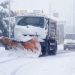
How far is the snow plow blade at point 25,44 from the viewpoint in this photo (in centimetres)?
1828

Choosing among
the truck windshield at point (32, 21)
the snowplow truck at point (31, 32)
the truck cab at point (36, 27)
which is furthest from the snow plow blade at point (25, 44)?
the truck windshield at point (32, 21)

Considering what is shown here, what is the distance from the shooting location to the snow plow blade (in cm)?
1828

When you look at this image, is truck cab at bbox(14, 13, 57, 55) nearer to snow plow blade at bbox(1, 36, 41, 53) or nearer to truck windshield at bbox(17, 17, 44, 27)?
truck windshield at bbox(17, 17, 44, 27)

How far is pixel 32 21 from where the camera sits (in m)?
19.8

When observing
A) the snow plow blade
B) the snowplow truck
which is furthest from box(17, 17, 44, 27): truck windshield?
the snow plow blade

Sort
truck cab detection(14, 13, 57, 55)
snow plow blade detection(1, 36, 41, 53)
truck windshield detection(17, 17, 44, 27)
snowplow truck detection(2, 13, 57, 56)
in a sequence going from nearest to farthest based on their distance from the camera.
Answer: snow plow blade detection(1, 36, 41, 53) < snowplow truck detection(2, 13, 57, 56) < truck cab detection(14, 13, 57, 55) < truck windshield detection(17, 17, 44, 27)

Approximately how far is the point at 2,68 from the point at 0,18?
2748cm

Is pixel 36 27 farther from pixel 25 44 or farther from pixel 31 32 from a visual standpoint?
pixel 25 44

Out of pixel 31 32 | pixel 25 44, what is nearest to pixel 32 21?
pixel 31 32

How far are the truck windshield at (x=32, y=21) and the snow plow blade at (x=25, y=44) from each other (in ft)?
4.59

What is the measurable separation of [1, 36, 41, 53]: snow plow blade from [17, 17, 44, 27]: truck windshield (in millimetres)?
1399

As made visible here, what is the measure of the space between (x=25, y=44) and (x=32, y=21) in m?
1.87

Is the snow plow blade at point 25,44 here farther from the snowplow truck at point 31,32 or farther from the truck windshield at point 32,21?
the truck windshield at point 32,21

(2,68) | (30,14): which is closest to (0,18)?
(30,14)
